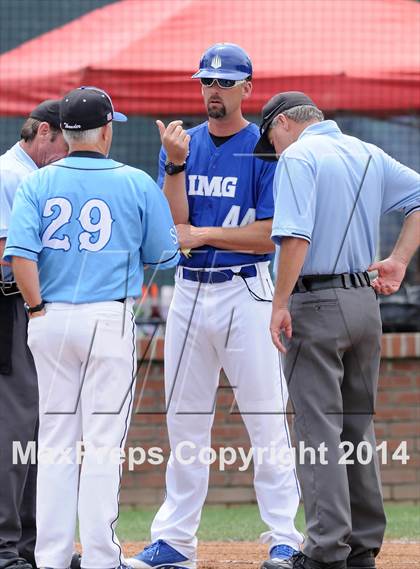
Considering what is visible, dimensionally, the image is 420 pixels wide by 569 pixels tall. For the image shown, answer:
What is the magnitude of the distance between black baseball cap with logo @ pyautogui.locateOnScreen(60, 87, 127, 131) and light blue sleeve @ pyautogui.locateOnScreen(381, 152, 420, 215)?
131 cm

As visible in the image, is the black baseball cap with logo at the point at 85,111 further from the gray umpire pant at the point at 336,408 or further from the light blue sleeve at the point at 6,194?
the gray umpire pant at the point at 336,408

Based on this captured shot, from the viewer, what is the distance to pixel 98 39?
9648 mm

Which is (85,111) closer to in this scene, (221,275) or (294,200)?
(294,200)

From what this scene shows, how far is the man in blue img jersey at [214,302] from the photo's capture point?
5.92 m

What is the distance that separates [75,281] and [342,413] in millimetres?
1351

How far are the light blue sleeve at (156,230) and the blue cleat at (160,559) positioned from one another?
1.47 metres

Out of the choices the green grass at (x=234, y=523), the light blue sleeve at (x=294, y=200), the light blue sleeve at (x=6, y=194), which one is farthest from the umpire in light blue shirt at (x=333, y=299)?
the green grass at (x=234, y=523)

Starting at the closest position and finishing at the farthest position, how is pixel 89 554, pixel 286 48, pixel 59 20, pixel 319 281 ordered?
pixel 89 554
pixel 319 281
pixel 286 48
pixel 59 20

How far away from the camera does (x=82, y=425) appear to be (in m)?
5.25

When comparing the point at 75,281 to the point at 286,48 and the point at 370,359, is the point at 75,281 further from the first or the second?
the point at 286,48

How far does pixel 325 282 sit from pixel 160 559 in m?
1.58

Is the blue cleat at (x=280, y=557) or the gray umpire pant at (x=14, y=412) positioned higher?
the gray umpire pant at (x=14, y=412)

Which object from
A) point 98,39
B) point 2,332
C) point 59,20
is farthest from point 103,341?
point 59,20

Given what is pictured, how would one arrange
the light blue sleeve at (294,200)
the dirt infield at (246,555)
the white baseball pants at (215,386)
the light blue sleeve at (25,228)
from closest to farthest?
the light blue sleeve at (25,228), the light blue sleeve at (294,200), the white baseball pants at (215,386), the dirt infield at (246,555)
